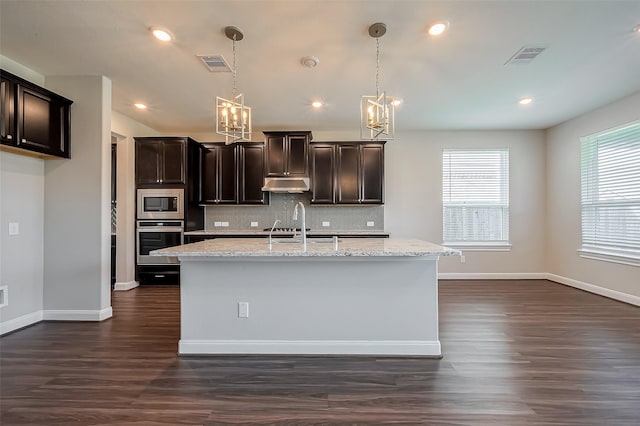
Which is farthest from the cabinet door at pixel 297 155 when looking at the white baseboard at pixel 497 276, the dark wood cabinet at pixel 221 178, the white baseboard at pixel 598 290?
the white baseboard at pixel 598 290

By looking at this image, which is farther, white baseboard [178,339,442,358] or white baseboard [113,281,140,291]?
white baseboard [113,281,140,291]

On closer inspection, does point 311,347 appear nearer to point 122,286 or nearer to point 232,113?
point 232,113

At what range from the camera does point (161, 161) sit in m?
5.02

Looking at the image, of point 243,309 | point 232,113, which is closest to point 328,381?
point 243,309

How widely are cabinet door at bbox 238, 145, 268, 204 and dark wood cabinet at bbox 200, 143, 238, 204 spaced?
0.40 ft

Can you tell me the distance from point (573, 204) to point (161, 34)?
238 inches

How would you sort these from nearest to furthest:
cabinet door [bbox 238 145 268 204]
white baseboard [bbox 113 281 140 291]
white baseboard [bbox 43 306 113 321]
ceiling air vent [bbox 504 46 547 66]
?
ceiling air vent [bbox 504 46 547 66] < white baseboard [bbox 43 306 113 321] < white baseboard [bbox 113 281 140 291] < cabinet door [bbox 238 145 268 204]

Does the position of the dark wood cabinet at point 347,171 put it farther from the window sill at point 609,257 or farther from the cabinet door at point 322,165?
the window sill at point 609,257

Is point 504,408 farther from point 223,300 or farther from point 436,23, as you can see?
point 436,23

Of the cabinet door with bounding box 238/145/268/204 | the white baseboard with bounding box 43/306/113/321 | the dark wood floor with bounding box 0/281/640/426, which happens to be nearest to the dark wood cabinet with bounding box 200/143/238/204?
the cabinet door with bounding box 238/145/268/204

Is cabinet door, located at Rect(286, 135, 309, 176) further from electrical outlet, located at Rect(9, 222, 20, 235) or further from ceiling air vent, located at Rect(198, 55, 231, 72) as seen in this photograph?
electrical outlet, located at Rect(9, 222, 20, 235)

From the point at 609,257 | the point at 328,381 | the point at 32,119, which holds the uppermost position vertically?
the point at 32,119

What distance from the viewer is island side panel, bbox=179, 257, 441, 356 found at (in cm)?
257

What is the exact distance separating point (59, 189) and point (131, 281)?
6.78ft
